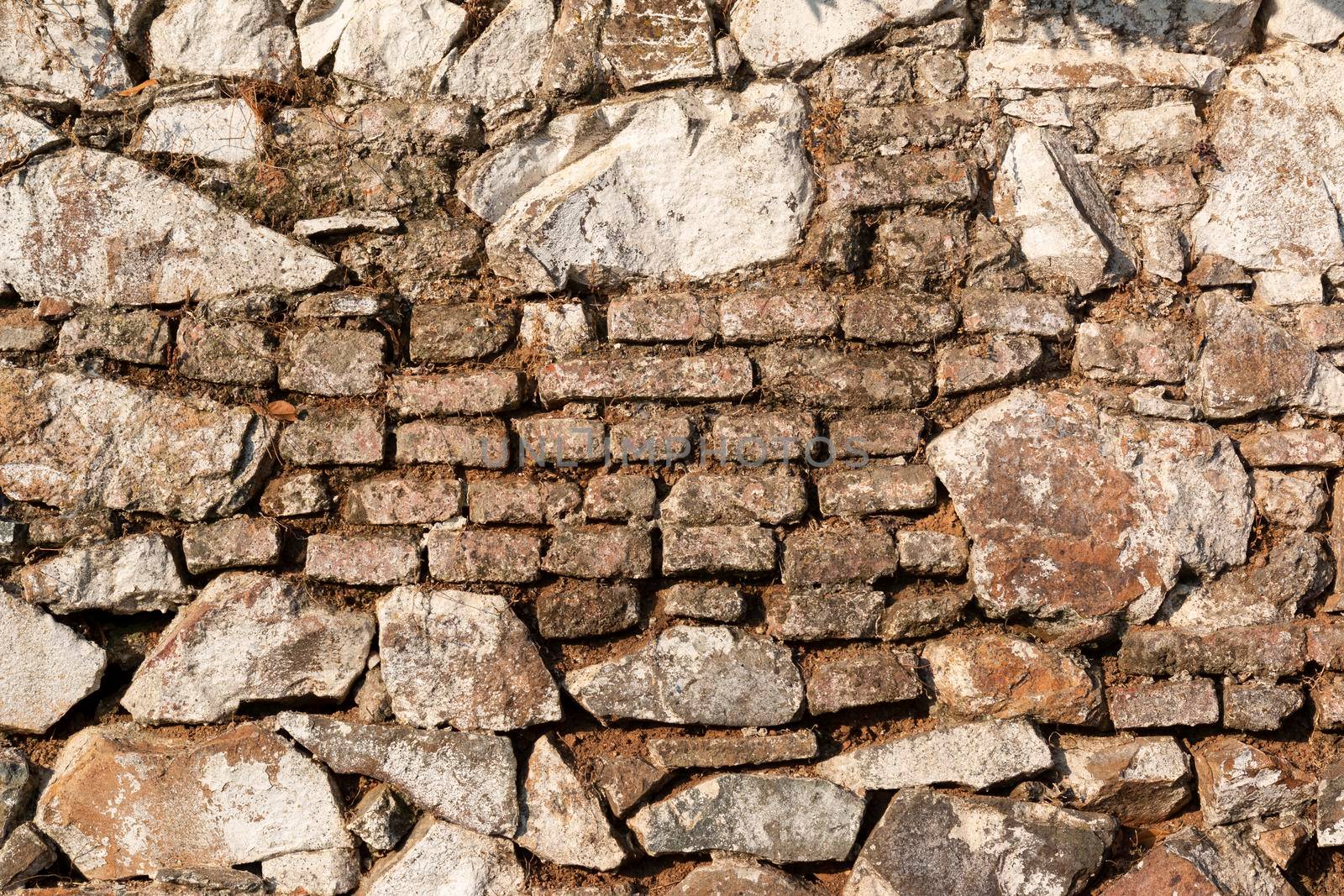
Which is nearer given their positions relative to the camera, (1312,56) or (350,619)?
(350,619)

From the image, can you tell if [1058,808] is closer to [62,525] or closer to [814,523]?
[814,523]

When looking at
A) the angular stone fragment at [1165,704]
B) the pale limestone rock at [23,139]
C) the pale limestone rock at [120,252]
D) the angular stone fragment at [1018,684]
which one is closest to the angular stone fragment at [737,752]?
the angular stone fragment at [1018,684]

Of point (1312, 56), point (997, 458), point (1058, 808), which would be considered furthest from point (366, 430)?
point (1312, 56)

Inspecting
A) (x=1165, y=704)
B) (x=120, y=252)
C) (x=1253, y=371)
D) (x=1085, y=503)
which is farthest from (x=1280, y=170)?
(x=120, y=252)

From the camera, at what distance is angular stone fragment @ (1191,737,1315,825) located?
2.20 m

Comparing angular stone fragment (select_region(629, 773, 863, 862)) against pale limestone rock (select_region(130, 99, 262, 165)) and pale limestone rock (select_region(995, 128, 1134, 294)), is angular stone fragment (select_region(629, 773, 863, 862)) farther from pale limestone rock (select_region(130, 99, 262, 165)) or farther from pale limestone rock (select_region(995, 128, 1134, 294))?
pale limestone rock (select_region(130, 99, 262, 165))

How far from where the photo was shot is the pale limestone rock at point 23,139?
2.37 metres

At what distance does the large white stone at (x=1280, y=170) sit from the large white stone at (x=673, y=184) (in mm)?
974

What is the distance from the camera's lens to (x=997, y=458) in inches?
88.9

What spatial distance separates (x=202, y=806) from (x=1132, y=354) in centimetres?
224

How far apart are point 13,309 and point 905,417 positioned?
2057 mm

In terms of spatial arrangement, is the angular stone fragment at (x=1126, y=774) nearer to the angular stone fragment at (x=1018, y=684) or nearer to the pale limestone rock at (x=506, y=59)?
the angular stone fragment at (x=1018, y=684)

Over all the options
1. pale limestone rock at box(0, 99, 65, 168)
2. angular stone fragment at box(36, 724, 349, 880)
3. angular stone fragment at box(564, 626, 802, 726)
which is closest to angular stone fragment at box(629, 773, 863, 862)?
angular stone fragment at box(564, 626, 802, 726)

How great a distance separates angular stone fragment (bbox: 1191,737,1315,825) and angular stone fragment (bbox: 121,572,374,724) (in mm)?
1816
